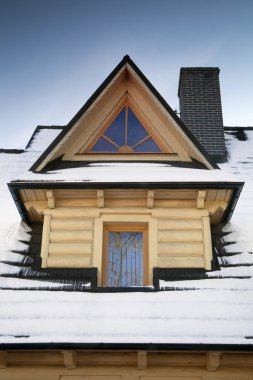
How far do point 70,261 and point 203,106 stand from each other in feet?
18.0

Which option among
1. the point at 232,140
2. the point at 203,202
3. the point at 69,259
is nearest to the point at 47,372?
the point at 69,259

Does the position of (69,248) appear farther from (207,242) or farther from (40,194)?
(207,242)

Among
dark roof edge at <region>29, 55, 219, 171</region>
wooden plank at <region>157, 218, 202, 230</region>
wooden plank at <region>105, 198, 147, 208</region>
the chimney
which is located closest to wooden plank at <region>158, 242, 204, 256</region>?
wooden plank at <region>157, 218, 202, 230</region>

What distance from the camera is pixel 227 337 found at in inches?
213

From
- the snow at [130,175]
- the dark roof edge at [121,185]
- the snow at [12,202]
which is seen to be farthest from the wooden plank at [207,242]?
the snow at [12,202]

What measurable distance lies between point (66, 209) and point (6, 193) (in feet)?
5.91

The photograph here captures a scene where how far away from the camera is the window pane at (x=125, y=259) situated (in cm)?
678

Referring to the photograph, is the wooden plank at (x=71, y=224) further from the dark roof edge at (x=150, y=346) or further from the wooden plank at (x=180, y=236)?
the dark roof edge at (x=150, y=346)

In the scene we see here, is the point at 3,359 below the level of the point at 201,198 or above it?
below

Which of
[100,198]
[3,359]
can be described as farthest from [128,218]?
[3,359]

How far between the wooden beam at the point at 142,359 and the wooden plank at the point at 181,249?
1.68m

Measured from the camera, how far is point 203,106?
10.4m

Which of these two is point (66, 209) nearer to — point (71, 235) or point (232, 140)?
point (71, 235)

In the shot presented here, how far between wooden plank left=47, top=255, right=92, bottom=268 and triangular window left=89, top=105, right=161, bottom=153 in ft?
7.09
